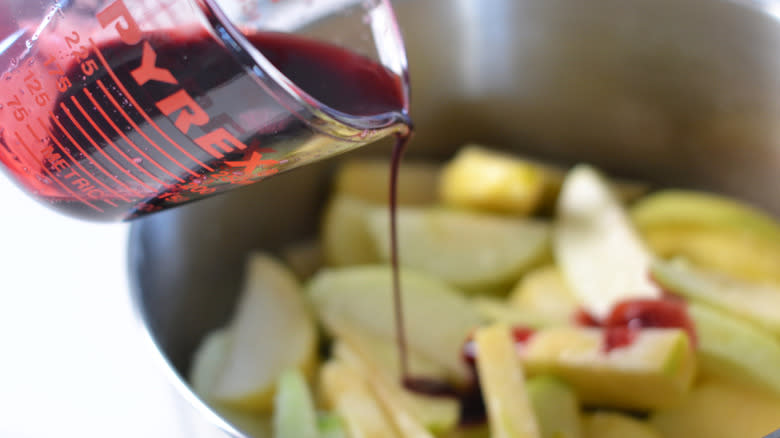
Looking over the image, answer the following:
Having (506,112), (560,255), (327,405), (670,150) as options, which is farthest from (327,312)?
(670,150)

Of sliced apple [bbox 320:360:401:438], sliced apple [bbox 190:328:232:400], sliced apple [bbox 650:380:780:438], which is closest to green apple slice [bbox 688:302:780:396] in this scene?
sliced apple [bbox 650:380:780:438]

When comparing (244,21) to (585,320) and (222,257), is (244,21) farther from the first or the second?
(585,320)

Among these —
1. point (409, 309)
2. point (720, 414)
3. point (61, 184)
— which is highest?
point (61, 184)

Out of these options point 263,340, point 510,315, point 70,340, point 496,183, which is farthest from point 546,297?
point 70,340

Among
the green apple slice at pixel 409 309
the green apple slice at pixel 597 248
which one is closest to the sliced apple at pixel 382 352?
the green apple slice at pixel 409 309

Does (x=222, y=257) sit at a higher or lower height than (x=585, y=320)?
higher

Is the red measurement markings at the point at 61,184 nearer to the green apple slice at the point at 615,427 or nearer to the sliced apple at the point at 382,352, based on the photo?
the sliced apple at the point at 382,352

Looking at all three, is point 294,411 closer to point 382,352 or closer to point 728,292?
point 382,352
